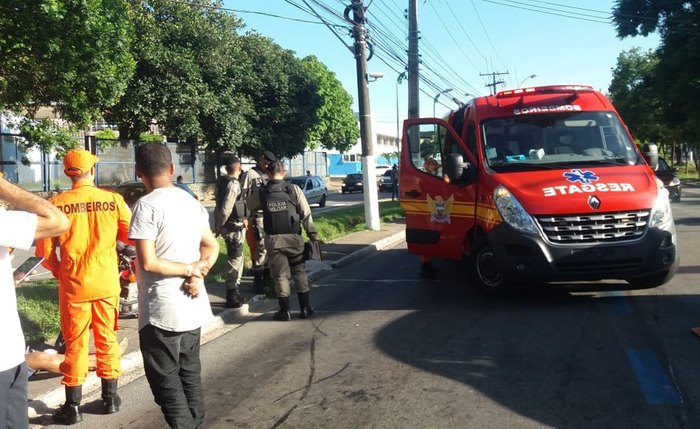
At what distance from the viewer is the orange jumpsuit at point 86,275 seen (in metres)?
4.57

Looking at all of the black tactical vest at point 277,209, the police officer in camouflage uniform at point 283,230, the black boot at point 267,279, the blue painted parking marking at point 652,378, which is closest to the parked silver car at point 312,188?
the black boot at point 267,279

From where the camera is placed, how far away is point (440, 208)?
8.95 meters

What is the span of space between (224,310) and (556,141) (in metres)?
4.58

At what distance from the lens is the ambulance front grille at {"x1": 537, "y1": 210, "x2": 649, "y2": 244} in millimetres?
7152

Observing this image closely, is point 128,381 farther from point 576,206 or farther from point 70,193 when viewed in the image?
point 576,206

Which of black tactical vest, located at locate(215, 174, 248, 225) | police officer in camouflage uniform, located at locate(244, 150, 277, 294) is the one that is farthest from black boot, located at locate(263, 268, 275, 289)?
black tactical vest, located at locate(215, 174, 248, 225)

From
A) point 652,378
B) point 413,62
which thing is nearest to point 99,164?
point 413,62

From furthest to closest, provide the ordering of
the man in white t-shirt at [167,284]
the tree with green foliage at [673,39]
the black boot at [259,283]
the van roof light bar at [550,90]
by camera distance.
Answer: the tree with green foliage at [673,39] < the black boot at [259,283] < the van roof light bar at [550,90] < the man in white t-shirt at [167,284]

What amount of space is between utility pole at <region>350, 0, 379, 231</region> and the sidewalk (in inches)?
26.1

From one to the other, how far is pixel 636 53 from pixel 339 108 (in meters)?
26.9

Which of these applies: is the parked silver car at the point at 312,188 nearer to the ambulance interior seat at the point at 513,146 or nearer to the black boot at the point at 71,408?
the ambulance interior seat at the point at 513,146

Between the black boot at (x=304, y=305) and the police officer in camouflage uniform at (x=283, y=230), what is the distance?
12 mm

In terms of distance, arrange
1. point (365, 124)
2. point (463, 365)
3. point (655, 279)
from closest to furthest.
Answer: point (463, 365)
point (655, 279)
point (365, 124)

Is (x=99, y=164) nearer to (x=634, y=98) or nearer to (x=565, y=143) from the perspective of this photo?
(x=565, y=143)
